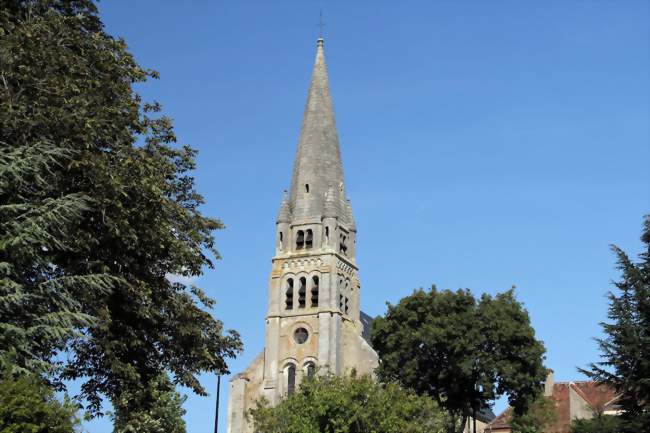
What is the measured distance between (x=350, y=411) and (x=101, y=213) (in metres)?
19.5

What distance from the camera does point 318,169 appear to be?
7462cm

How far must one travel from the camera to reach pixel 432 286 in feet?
176

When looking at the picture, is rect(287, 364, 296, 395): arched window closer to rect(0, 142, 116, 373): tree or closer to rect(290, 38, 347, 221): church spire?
rect(290, 38, 347, 221): church spire

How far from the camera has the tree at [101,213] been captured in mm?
23172

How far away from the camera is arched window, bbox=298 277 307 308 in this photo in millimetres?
72731

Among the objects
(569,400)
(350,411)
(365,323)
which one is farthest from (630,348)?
(365,323)

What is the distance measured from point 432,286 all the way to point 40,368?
1339 inches

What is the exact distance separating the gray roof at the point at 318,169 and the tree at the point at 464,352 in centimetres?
2274

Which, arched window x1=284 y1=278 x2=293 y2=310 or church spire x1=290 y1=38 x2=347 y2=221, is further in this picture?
church spire x1=290 y1=38 x2=347 y2=221

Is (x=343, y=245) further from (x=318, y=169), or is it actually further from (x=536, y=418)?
(x=536, y=418)

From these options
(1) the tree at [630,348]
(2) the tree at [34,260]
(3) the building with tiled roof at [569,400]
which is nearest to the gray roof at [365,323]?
(3) the building with tiled roof at [569,400]

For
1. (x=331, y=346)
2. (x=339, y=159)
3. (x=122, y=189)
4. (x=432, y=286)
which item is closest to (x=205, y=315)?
(x=122, y=189)

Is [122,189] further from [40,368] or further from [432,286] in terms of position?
[432,286]

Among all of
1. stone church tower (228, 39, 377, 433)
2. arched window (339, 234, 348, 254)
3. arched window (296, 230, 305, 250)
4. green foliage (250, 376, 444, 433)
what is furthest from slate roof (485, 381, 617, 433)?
arched window (296, 230, 305, 250)
